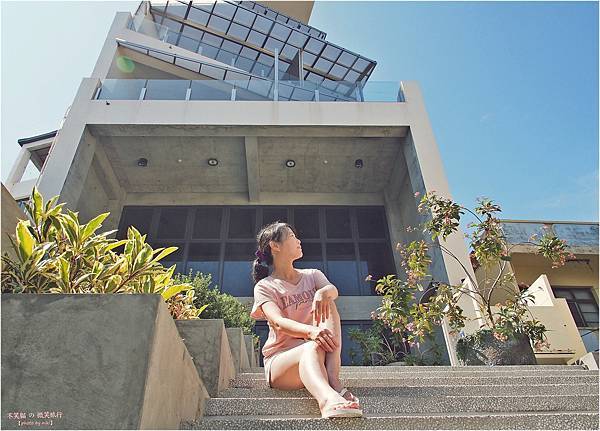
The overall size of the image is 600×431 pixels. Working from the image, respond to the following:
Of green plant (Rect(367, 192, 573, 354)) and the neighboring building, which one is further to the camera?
the neighboring building

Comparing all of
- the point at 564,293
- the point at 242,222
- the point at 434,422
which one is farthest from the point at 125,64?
the point at 564,293

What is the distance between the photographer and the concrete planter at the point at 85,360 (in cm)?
130

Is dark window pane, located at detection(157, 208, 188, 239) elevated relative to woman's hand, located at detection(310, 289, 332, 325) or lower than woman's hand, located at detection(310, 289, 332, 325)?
elevated

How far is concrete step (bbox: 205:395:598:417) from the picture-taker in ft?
7.11

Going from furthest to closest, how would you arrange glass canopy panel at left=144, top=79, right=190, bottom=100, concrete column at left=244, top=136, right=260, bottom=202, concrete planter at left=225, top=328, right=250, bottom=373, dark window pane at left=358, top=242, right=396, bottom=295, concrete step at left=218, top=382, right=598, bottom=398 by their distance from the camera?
1. dark window pane at left=358, top=242, right=396, bottom=295
2. concrete column at left=244, top=136, right=260, bottom=202
3. glass canopy panel at left=144, top=79, right=190, bottom=100
4. concrete planter at left=225, top=328, right=250, bottom=373
5. concrete step at left=218, top=382, right=598, bottom=398

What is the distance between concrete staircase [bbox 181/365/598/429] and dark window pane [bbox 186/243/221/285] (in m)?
8.10

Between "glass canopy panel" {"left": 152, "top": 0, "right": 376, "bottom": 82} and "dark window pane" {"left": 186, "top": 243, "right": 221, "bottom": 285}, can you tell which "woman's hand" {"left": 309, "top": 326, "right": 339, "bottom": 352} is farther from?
"glass canopy panel" {"left": 152, "top": 0, "right": 376, "bottom": 82}

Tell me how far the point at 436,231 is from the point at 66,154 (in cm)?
848

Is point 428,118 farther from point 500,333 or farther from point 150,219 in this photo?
point 150,219

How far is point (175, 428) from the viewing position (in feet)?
5.66

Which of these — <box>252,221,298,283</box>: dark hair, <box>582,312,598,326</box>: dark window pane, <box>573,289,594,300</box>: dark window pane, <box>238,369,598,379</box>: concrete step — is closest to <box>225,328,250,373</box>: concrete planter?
<box>238,369,598,379</box>: concrete step

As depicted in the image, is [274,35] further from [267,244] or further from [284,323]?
[284,323]

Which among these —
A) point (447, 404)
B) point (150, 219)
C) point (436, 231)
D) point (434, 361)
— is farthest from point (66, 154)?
point (447, 404)

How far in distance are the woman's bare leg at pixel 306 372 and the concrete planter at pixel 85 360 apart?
0.73 metres
